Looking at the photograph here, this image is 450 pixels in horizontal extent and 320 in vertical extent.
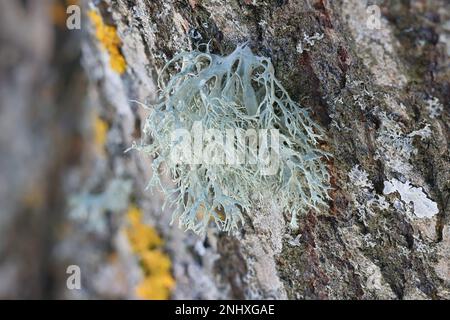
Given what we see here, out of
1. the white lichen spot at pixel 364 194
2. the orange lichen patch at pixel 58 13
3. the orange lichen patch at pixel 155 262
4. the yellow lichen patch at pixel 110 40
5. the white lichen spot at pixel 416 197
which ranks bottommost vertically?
the white lichen spot at pixel 416 197

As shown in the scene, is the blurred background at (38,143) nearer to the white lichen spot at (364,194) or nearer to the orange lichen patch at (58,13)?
the orange lichen patch at (58,13)

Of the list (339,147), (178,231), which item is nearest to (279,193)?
(339,147)

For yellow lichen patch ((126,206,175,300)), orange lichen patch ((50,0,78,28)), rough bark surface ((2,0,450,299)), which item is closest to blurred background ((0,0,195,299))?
orange lichen patch ((50,0,78,28))

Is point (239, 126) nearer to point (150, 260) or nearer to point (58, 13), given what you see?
point (150, 260)

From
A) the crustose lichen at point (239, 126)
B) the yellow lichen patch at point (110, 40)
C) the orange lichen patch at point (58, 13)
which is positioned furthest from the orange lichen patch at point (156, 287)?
the orange lichen patch at point (58, 13)

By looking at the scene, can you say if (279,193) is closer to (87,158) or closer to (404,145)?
(404,145)

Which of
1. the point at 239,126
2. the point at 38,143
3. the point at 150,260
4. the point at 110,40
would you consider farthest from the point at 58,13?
the point at 239,126
